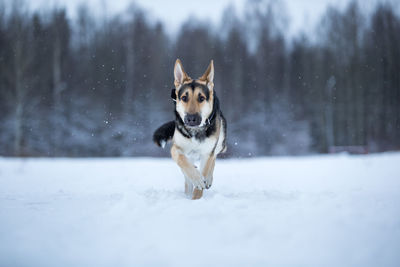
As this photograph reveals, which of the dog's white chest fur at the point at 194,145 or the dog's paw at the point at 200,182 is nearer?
the dog's paw at the point at 200,182

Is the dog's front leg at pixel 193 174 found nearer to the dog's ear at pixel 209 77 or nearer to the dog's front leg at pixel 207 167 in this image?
the dog's front leg at pixel 207 167

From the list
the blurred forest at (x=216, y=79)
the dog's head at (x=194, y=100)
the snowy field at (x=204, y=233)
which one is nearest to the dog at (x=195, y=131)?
the dog's head at (x=194, y=100)

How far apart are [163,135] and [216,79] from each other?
11593mm

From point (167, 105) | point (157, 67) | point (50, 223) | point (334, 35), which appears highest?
point (334, 35)

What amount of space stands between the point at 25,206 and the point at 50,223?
0.80m

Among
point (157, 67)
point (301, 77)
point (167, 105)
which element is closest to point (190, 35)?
point (157, 67)

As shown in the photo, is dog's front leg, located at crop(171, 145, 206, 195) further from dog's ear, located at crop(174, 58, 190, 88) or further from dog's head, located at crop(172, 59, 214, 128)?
dog's ear, located at crop(174, 58, 190, 88)

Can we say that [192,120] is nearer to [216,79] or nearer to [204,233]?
[204,233]

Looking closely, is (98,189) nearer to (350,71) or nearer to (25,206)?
(25,206)

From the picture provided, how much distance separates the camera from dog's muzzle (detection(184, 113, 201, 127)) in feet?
9.85

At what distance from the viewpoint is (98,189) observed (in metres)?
3.87

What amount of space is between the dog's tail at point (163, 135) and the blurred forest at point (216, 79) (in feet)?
28.8

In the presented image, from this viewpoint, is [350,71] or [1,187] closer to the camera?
[1,187]

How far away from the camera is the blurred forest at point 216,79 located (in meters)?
13.0
